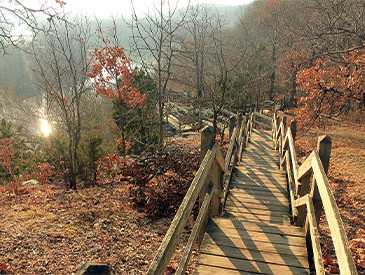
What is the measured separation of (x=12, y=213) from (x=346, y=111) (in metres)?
25.9

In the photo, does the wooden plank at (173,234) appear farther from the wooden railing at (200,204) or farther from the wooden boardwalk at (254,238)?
the wooden boardwalk at (254,238)

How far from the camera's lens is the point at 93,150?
1122 centimetres

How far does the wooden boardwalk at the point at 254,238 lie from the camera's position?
132 inches

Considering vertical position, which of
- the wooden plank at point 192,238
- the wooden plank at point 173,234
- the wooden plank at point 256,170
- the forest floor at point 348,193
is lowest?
the forest floor at point 348,193

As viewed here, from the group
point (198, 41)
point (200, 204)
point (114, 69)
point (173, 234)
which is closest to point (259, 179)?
point (200, 204)

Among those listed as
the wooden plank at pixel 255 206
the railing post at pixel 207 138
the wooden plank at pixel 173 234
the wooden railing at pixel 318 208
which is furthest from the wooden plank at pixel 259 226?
the wooden plank at pixel 173 234

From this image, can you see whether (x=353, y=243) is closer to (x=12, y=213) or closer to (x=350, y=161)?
(x=350, y=161)

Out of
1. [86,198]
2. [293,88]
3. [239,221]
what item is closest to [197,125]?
[293,88]

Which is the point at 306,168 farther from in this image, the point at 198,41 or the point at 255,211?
the point at 198,41

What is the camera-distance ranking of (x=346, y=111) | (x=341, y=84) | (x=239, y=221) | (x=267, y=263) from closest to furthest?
(x=267, y=263) < (x=239, y=221) < (x=341, y=84) < (x=346, y=111)

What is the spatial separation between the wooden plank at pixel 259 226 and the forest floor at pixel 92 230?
1.20 metres

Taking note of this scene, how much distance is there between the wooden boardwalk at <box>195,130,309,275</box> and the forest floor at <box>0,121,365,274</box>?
4.18 feet

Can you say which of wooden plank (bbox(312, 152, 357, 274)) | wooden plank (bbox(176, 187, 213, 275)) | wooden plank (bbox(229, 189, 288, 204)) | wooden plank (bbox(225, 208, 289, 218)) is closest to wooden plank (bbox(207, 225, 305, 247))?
wooden plank (bbox(176, 187, 213, 275))

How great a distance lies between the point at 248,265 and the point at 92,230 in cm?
409
